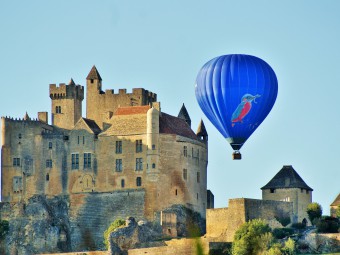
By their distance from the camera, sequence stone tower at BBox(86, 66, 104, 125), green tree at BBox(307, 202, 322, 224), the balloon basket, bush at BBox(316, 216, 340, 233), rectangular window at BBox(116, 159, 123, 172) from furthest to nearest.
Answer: stone tower at BBox(86, 66, 104, 125)
rectangular window at BBox(116, 159, 123, 172)
green tree at BBox(307, 202, 322, 224)
bush at BBox(316, 216, 340, 233)
the balloon basket

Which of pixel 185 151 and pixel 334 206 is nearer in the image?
pixel 334 206

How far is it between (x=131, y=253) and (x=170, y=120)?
41.3 feet

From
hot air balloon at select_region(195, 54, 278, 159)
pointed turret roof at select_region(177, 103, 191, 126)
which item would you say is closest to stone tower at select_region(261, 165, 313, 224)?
pointed turret roof at select_region(177, 103, 191, 126)

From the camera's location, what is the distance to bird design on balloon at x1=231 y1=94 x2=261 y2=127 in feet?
187

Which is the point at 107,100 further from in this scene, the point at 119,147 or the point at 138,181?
the point at 138,181

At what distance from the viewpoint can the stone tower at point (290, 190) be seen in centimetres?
7075

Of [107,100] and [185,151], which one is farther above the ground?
[107,100]

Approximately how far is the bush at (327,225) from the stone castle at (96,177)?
6.97 m

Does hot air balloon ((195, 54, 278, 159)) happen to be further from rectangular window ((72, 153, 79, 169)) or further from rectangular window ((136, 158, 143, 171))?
rectangular window ((72, 153, 79, 169))

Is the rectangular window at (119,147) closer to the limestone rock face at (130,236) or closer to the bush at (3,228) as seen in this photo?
the limestone rock face at (130,236)

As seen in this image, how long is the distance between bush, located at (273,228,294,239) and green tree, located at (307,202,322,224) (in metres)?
2.61

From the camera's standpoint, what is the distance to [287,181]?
71.7 meters

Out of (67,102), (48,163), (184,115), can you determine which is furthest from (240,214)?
(67,102)

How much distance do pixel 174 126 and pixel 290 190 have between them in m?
9.72
